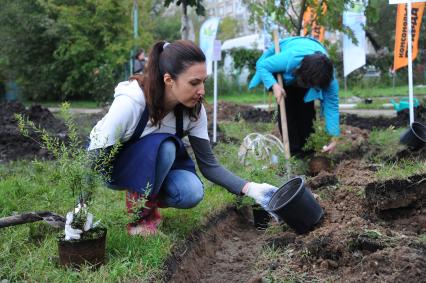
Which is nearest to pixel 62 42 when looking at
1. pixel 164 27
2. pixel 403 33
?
pixel 403 33

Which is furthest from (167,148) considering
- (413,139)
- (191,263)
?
(413,139)

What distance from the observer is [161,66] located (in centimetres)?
288

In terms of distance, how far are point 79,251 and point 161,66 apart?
110 centimetres

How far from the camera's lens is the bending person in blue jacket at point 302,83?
478cm

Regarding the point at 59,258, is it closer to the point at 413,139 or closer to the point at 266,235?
the point at 266,235

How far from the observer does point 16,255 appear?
110 inches

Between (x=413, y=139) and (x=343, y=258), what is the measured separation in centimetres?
288

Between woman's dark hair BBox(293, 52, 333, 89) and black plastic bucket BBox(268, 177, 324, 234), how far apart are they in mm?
1864

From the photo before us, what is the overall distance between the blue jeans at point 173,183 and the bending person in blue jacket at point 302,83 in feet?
6.99

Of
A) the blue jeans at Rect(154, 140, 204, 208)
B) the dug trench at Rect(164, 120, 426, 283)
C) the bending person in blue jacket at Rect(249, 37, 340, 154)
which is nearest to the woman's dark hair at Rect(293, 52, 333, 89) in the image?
the bending person in blue jacket at Rect(249, 37, 340, 154)

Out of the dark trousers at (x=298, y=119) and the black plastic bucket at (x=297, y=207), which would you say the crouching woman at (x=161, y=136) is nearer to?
the black plastic bucket at (x=297, y=207)

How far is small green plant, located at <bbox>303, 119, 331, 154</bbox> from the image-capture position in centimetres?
539

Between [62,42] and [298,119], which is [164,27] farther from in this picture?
[298,119]

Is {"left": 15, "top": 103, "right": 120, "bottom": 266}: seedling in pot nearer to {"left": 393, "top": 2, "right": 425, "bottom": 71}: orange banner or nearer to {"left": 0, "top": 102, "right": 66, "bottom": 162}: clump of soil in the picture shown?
{"left": 0, "top": 102, "right": 66, "bottom": 162}: clump of soil
